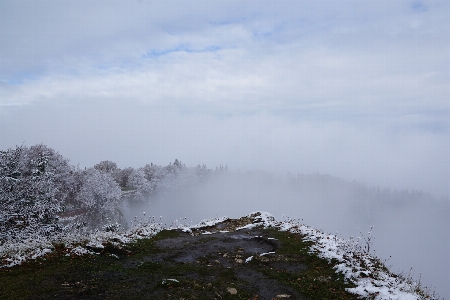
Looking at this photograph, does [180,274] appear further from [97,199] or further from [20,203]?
[97,199]

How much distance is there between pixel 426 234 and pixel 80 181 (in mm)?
189014

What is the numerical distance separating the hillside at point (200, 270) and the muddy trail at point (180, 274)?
0.03 metres

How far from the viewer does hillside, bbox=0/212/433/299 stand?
10.3 meters

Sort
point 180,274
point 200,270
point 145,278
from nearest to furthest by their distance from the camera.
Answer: point 145,278 < point 180,274 < point 200,270

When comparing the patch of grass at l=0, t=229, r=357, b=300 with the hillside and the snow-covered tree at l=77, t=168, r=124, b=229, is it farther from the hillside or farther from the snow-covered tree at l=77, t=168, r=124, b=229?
the snow-covered tree at l=77, t=168, r=124, b=229

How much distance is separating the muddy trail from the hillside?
33 millimetres

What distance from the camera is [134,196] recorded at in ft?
280

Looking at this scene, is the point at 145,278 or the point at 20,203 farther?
the point at 20,203

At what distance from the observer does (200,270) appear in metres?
13.1

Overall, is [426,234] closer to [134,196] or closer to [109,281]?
[134,196]

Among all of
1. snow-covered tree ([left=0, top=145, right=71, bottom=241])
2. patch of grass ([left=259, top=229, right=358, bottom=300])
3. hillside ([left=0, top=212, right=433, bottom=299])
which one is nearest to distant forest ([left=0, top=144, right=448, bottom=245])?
snow-covered tree ([left=0, top=145, right=71, bottom=241])

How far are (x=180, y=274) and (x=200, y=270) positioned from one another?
1017 mm

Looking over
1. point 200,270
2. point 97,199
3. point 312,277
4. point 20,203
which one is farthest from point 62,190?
point 312,277

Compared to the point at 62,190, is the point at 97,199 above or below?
below
